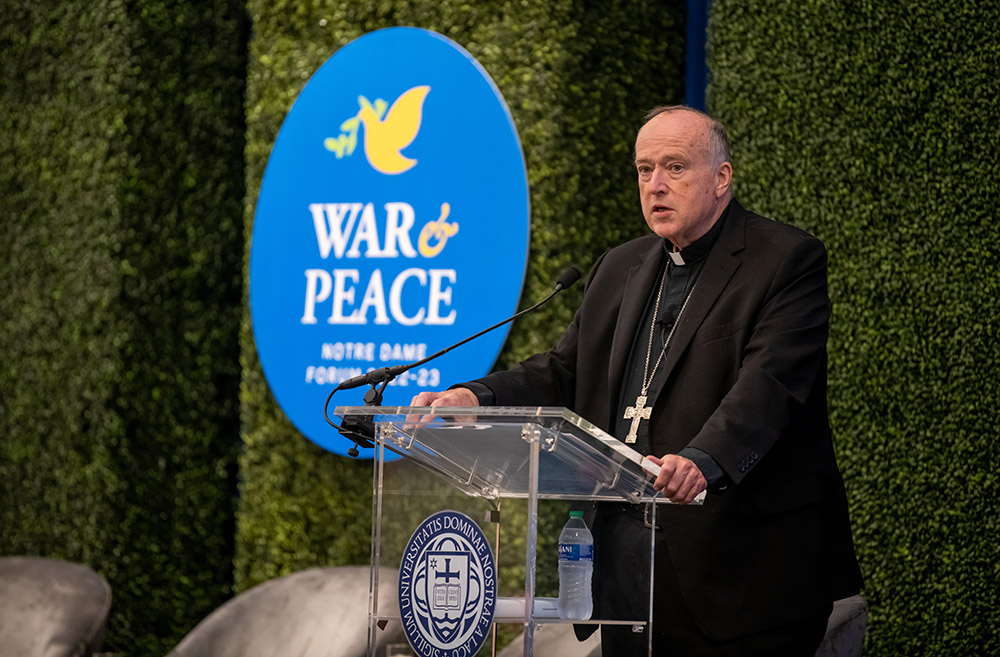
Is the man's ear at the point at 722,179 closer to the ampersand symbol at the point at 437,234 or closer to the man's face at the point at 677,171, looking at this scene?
the man's face at the point at 677,171

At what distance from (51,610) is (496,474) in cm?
264

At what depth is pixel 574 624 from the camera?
2.00 m

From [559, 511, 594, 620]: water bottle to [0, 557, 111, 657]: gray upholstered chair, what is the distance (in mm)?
2579

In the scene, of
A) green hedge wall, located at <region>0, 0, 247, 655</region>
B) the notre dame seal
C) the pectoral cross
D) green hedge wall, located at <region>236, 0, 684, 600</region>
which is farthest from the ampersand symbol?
the notre dame seal

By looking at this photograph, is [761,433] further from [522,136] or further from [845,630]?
[522,136]

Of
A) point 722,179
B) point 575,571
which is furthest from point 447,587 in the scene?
point 722,179

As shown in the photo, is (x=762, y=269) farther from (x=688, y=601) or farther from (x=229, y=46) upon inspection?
(x=229, y=46)

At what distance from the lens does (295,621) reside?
3834 millimetres

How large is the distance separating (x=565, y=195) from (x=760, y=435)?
6.80 ft

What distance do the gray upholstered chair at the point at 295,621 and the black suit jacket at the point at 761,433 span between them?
1508 millimetres

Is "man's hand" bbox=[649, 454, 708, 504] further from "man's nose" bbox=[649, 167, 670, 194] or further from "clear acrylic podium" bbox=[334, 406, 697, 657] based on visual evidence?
"man's nose" bbox=[649, 167, 670, 194]

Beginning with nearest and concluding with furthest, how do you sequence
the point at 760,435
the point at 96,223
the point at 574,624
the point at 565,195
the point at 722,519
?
the point at 574,624 < the point at 760,435 < the point at 722,519 < the point at 565,195 < the point at 96,223

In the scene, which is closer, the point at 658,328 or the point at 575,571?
the point at 575,571

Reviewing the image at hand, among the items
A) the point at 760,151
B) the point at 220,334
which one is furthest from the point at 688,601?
the point at 220,334
